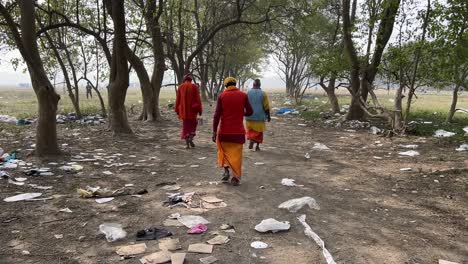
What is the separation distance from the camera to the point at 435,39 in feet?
34.1

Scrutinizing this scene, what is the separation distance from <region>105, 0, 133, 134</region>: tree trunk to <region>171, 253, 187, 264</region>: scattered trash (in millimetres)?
7219

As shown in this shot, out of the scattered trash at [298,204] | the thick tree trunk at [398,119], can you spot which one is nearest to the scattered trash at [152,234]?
the scattered trash at [298,204]

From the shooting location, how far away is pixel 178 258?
3.51 m

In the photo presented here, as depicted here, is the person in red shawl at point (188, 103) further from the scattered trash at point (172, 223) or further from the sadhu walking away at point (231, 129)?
the scattered trash at point (172, 223)

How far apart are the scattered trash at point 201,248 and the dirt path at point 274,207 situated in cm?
10

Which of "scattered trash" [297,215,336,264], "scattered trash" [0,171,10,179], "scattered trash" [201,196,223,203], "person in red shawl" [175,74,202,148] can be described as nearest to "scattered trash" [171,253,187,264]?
"scattered trash" [297,215,336,264]

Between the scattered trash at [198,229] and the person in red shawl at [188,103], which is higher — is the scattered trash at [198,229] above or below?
below

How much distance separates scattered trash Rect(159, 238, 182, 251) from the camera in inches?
147

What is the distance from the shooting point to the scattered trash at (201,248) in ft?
12.1

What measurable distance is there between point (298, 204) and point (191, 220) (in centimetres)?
132

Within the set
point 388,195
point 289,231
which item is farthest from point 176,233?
point 388,195

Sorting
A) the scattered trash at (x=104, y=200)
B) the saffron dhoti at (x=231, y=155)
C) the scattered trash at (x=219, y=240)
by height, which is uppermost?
the saffron dhoti at (x=231, y=155)

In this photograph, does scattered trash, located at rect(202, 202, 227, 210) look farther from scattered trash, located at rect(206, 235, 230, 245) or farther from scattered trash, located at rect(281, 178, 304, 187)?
scattered trash, located at rect(281, 178, 304, 187)

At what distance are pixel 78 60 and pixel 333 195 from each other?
2099 centimetres
